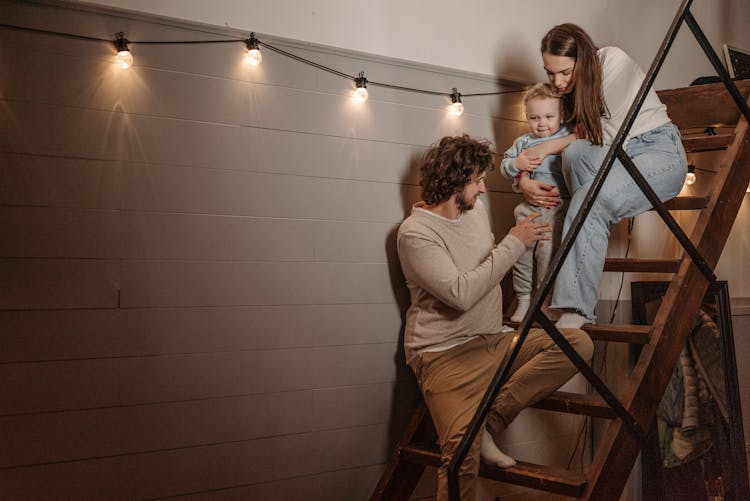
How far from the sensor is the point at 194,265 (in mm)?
2955

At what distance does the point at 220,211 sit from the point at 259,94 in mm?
527

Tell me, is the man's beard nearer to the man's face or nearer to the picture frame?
the man's face

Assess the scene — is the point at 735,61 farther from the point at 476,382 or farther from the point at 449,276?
the point at 476,382

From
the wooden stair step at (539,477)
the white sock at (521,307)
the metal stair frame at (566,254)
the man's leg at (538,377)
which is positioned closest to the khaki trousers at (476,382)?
the man's leg at (538,377)

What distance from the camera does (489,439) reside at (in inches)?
113

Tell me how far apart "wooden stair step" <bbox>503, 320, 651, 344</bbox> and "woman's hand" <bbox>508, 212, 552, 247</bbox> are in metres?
0.42

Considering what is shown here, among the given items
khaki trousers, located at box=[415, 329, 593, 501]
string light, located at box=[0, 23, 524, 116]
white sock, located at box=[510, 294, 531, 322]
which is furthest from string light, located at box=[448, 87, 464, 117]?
khaki trousers, located at box=[415, 329, 593, 501]

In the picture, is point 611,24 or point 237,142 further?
point 611,24

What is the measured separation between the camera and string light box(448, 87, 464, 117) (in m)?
3.68

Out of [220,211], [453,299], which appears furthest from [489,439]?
[220,211]

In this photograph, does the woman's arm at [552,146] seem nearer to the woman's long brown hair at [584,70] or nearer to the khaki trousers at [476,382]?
the woman's long brown hair at [584,70]

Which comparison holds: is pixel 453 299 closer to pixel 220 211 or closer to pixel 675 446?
pixel 220 211

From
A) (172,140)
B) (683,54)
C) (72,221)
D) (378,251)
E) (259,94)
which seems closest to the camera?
(72,221)

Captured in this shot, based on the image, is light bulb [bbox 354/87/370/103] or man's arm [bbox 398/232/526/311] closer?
man's arm [bbox 398/232/526/311]
